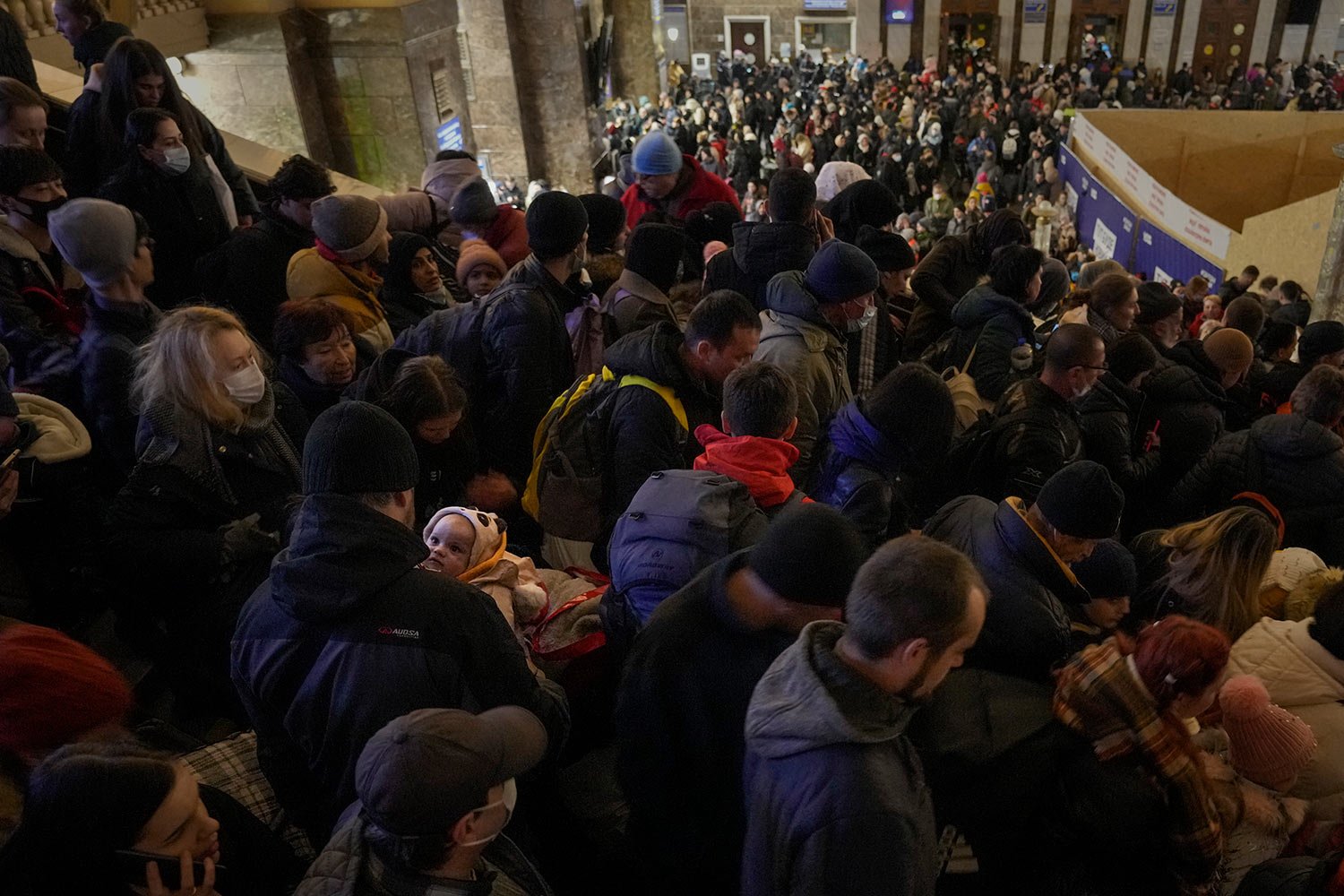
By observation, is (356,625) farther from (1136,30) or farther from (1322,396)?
(1136,30)

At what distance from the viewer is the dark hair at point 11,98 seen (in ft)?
13.5

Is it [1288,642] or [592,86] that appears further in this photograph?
[592,86]

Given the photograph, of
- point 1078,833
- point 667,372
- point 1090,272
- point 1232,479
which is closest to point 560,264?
point 667,372

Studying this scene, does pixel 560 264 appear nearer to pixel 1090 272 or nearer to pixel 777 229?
pixel 777 229

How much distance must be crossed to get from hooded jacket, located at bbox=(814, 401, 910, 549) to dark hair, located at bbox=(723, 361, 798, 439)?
0.24m

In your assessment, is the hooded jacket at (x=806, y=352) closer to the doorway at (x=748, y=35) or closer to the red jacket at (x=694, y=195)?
the red jacket at (x=694, y=195)

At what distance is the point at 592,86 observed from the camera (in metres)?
16.6

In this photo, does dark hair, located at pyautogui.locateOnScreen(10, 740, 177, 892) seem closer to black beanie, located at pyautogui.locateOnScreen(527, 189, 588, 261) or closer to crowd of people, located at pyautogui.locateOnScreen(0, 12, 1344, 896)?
crowd of people, located at pyautogui.locateOnScreen(0, 12, 1344, 896)

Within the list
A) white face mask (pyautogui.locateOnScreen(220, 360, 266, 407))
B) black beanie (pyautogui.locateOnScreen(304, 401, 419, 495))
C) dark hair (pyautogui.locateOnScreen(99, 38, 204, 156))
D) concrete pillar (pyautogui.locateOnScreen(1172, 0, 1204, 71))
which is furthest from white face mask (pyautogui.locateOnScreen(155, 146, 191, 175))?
concrete pillar (pyautogui.locateOnScreen(1172, 0, 1204, 71))

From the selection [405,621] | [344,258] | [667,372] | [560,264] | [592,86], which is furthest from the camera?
[592,86]

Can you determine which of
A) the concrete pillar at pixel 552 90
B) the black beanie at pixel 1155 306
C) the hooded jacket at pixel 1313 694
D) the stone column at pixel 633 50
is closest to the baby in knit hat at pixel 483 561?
the hooded jacket at pixel 1313 694

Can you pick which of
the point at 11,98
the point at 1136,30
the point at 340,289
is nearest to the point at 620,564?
the point at 340,289

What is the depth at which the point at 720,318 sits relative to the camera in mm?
2910

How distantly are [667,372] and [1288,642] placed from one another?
1.94m
